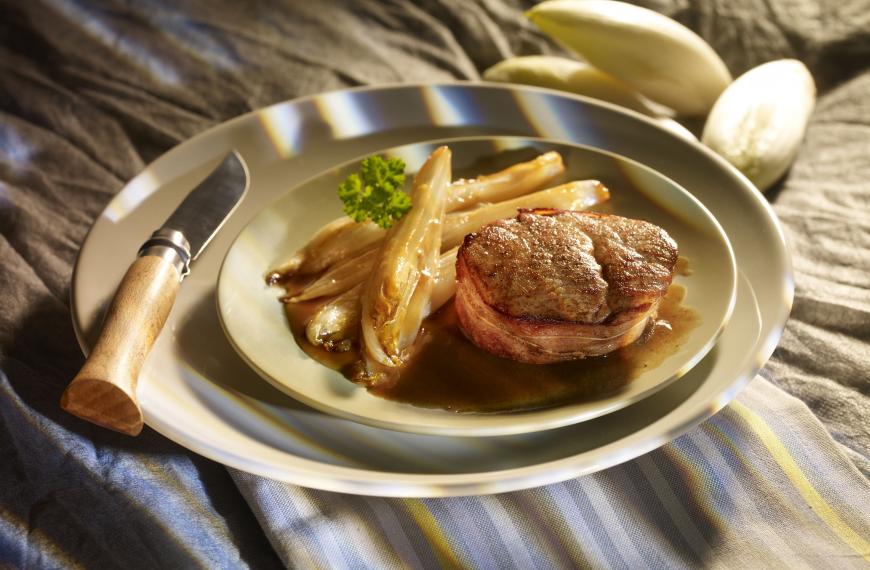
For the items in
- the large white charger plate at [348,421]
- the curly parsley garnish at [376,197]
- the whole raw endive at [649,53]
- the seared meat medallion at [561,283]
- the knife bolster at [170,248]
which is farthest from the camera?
the whole raw endive at [649,53]

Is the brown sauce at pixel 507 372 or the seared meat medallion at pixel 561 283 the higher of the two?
the seared meat medallion at pixel 561 283

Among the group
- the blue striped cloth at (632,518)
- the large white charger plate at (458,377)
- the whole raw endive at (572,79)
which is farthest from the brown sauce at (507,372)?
the whole raw endive at (572,79)

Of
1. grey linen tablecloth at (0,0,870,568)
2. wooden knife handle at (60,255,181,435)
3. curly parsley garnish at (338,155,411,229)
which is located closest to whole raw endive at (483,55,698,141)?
grey linen tablecloth at (0,0,870,568)

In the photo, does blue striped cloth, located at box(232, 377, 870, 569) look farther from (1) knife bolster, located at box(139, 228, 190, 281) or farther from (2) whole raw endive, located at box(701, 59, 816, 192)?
(2) whole raw endive, located at box(701, 59, 816, 192)

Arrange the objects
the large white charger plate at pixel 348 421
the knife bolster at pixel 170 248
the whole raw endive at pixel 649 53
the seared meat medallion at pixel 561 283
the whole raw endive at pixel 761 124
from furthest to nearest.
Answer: the whole raw endive at pixel 649 53 < the whole raw endive at pixel 761 124 < the knife bolster at pixel 170 248 < the seared meat medallion at pixel 561 283 < the large white charger plate at pixel 348 421

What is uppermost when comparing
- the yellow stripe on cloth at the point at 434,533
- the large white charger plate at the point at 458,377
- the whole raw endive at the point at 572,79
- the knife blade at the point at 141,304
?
the knife blade at the point at 141,304

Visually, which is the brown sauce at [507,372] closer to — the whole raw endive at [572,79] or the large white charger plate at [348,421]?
the large white charger plate at [348,421]

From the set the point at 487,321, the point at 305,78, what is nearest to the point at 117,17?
the point at 305,78

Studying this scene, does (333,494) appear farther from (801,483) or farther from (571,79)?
(571,79)
